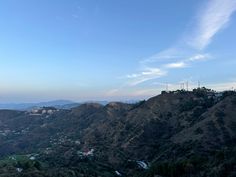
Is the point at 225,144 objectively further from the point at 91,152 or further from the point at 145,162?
the point at 91,152

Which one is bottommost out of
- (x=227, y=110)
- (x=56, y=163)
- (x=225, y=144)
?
(x=56, y=163)

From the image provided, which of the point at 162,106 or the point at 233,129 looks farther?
the point at 162,106

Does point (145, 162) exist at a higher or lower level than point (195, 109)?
lower

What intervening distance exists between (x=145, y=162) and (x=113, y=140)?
101ft

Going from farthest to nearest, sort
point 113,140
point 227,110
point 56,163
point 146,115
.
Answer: point 146,115
point 113,140
point 227,110
point 56,163

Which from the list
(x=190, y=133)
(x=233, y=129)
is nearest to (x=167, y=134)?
(x=190, y=133)

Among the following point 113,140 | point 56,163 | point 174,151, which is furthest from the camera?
point 113,140

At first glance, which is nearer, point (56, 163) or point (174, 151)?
point (174, 151)

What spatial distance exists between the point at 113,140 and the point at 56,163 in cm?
3275

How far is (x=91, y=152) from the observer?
141m

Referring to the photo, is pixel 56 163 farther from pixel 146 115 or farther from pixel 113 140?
pixel 146 115

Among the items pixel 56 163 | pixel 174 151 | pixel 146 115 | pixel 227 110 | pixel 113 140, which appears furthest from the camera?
pixel 146 115

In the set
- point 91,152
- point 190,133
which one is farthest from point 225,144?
point 91,152

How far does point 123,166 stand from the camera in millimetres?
119188
